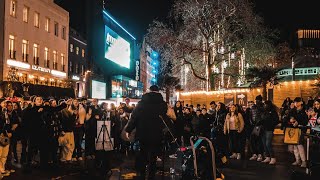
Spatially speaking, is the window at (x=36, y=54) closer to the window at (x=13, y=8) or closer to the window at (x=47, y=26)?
the window at (x=47, y=26)

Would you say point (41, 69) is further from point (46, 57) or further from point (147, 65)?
point (147, 65)

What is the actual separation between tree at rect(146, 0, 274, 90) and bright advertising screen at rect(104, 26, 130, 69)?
1995cm

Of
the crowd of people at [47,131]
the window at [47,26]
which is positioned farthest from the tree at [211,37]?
the crowd of people at [47,131]

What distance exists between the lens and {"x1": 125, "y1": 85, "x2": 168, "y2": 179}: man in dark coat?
302 inches

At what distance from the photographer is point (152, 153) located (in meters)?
7.68

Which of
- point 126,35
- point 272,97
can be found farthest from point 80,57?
point 272,97

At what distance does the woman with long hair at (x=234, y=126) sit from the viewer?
47.6 feet

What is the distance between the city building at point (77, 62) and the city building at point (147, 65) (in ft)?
174

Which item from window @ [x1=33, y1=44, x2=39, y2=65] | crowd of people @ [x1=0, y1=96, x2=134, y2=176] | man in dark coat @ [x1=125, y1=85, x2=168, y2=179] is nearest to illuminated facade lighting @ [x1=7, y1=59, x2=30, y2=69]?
window @ [x1=33, y1=44, x2=39, y2=65]

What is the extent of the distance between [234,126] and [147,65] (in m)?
112

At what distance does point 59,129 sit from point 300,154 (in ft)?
23.7

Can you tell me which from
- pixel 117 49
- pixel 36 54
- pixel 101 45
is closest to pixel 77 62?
pixel 101 45

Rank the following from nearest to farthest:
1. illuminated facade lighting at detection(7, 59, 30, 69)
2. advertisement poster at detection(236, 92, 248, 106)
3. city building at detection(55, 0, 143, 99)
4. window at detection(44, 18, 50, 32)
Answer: advertisement poster at detection(236, 92, 248, 106) < illuminated facade lighting at detection(7, 59, 30, 69) < window at detection(44, 18, 50, 32) < city building at detection(55, 0, 143, 99)

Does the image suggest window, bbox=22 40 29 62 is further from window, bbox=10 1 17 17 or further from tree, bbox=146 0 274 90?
tree, bbox=146 0 274 90
